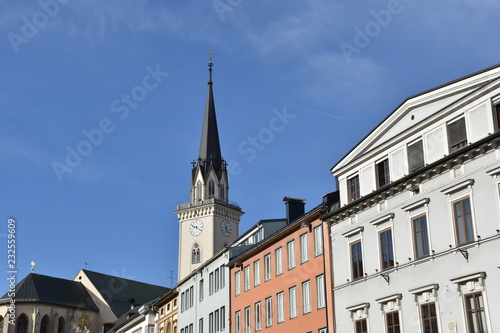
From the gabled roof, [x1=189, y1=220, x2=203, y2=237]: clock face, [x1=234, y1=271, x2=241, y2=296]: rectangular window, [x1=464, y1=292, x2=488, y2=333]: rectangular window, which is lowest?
[x1=464, y1=292, x2=488, y2=333]: rectangular window

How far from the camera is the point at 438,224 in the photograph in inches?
1159

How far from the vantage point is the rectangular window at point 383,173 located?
112 feet

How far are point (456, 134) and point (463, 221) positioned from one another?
3.72 m

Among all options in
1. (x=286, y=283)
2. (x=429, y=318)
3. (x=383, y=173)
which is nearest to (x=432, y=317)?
(x=429, y=318)

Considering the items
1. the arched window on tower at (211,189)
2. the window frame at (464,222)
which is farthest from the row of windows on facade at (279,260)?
the arched window on tower at (211,189)

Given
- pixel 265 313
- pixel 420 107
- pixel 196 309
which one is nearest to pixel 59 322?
pixel 196 309

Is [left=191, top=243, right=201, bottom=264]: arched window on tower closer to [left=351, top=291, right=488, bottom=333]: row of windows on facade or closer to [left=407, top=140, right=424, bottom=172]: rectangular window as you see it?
[left=351, top=291, right=488, bottom=333]: row of windows on facade

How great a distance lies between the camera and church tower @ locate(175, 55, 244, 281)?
12925 centimetres

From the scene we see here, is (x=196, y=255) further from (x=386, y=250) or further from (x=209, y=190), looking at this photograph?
(x=386, y=250)

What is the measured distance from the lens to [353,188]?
36.8 m

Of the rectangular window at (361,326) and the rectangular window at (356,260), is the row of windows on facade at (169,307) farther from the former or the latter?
the rectangular window at (361,326)

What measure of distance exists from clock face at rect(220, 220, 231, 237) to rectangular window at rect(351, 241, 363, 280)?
97.5 meters

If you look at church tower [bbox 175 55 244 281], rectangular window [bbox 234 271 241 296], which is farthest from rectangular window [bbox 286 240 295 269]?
church tower [bbox 175 55 244 281]

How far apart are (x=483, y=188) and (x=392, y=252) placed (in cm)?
650
